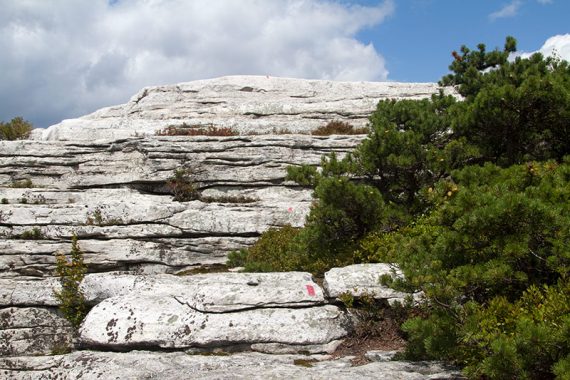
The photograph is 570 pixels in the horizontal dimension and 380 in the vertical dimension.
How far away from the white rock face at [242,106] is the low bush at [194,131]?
612 mm

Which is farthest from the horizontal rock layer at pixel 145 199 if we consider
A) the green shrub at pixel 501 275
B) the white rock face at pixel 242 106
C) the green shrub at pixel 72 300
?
the green shrub at pixel 501 275

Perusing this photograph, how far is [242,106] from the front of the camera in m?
30.0

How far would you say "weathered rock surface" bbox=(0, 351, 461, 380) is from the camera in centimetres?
761

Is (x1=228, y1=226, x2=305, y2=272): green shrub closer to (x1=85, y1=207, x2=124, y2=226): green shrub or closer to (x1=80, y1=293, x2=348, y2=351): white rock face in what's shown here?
(x1=80, y1=293, x2=348, y2=351): white rock face

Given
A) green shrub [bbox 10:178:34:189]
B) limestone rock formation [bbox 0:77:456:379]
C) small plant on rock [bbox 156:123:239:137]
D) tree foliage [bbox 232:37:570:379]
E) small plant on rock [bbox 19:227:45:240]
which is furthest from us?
small plant on rock [bbox 156:123:239:137]

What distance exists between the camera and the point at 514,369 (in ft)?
18.0

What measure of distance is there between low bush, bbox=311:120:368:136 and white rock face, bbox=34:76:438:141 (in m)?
0.88

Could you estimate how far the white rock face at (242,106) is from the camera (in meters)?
26.6

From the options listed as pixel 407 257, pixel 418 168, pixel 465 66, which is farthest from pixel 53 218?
pixel 465 66

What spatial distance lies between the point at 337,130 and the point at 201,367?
60.7ft

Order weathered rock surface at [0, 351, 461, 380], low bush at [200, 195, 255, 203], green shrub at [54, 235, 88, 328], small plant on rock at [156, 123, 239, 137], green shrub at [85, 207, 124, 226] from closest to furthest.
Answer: weathered rock surface at [0, 351, 461, 380], green shrub at [54, 235, 88, 328], green shrub at [85, 207, 124, 226], low bush at [200, 195, 255, 203], small plant on rock at [156, 123, 239, 137]

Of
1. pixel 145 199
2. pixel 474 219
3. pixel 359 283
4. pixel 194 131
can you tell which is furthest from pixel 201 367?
pixel 194 131

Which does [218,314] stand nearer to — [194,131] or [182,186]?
[182,186]

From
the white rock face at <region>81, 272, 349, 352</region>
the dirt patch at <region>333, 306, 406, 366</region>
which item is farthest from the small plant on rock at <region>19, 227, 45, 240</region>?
the dirt patch at <region>333, 306, 406, 366</region>
